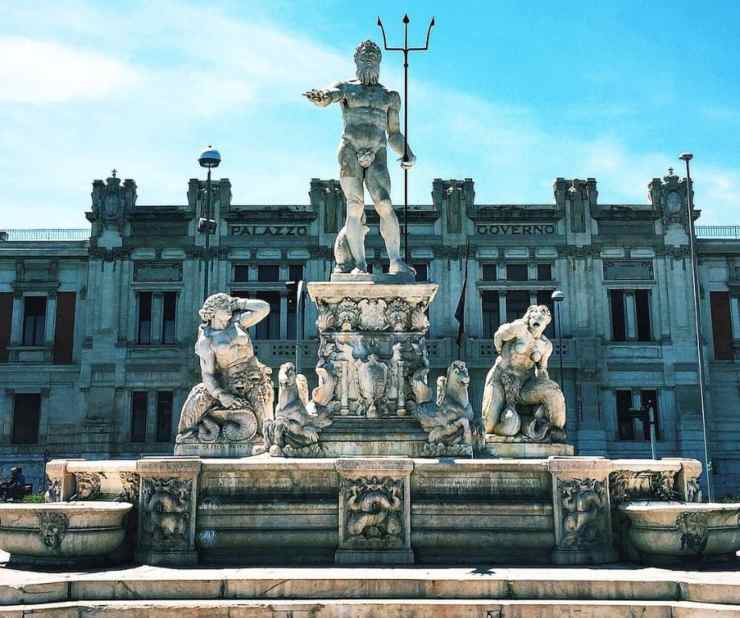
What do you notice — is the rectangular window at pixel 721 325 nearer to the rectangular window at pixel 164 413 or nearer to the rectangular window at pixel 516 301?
the rectangular window at pixel 516 301

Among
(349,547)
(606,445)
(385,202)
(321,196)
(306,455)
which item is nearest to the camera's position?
(349,547)

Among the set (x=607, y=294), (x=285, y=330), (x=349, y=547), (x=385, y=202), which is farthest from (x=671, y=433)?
(x=349, y=547)

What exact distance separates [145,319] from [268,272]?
6409mm

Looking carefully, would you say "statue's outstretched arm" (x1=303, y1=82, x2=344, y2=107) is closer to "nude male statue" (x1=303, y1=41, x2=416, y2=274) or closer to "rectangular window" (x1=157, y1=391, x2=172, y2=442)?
"nude male statue" (x1=303, y1=41, x2=416, y2=274)

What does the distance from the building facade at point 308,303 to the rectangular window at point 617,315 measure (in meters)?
0.08

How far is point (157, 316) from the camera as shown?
4038 centimetres

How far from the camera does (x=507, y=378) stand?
445 inches

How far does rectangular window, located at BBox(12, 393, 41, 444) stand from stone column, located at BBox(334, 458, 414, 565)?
3443 centimetres

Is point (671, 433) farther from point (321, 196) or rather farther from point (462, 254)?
point (321, 196)

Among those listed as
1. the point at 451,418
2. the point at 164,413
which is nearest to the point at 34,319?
the point at 164,413

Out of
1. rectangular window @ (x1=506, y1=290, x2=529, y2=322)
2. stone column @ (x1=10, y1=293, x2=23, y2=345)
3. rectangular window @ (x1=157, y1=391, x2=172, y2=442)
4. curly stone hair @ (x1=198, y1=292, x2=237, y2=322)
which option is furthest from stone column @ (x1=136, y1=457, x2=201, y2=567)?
stone column @ (x1=10, y1=293, x2=23, y2=345)

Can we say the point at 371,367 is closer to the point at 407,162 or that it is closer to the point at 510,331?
the point at 510,331

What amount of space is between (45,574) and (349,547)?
3.08 metres

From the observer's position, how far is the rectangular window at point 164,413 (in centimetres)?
3931
